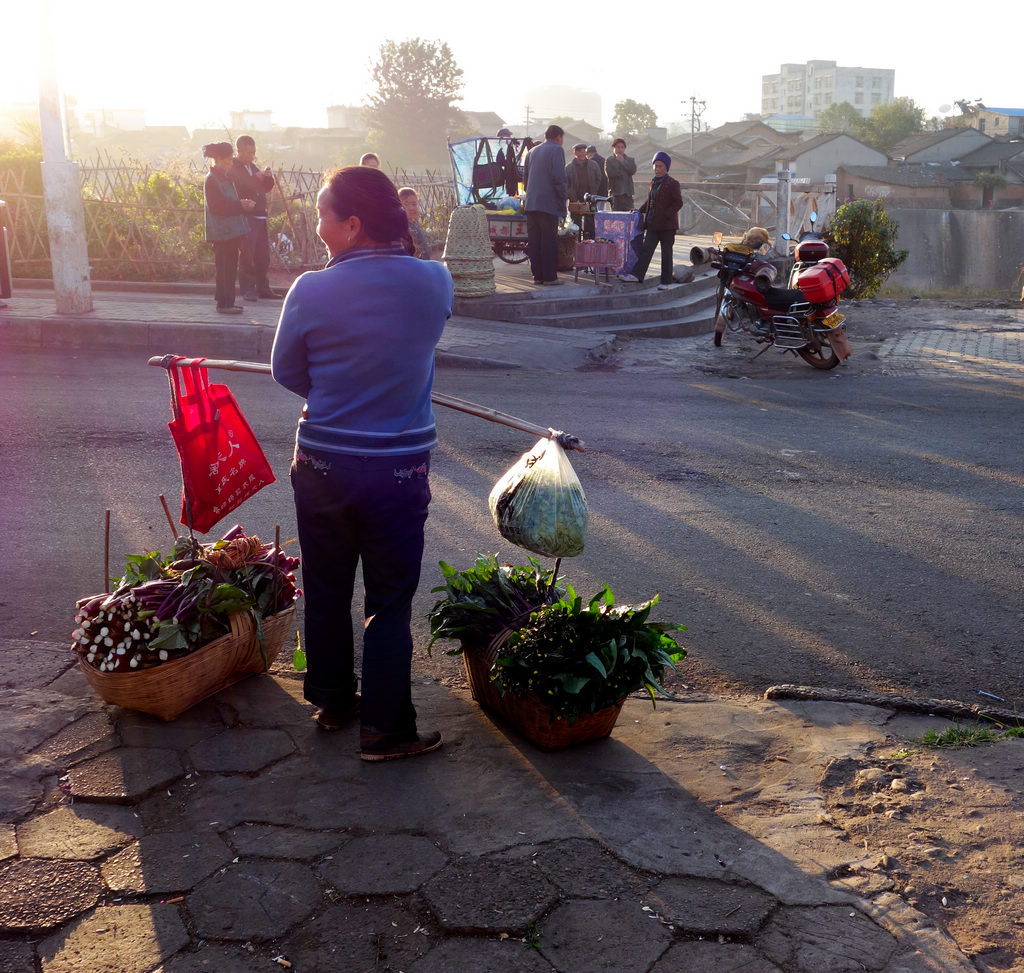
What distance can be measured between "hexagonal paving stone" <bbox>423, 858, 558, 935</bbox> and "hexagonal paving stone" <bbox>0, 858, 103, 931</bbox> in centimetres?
90

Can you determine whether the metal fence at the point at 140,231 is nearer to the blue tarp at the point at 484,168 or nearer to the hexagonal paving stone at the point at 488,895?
the blue tarp at the point at 484,168

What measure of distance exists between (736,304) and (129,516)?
7.58 m

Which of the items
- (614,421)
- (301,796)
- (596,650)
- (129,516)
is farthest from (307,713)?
(614,421)

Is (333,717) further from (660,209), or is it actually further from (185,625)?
(660,209)

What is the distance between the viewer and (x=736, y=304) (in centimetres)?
1114

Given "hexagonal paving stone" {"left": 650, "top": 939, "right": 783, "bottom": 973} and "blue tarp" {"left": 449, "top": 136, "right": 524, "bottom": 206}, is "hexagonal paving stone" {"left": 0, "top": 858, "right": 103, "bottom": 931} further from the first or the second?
"blue tarp" {"left": 449, "top": 136, "right": 524, "bottom": 206}

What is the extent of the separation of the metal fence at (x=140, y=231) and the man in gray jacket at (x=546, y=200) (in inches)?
150

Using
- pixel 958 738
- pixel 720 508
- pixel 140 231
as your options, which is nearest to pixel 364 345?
pixel 958 738

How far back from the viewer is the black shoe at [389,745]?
323cm

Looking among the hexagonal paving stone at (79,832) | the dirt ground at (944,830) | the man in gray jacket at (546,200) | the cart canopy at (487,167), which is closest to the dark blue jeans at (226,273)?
the man in gray jacket at (546,200)

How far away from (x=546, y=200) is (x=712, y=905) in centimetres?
1110

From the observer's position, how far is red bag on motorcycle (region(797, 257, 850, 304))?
10000mm

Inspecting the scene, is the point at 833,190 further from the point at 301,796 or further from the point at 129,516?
the point at 301,796

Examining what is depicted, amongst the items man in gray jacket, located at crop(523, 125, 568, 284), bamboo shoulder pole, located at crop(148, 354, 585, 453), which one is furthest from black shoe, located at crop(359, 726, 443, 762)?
man in gray jacket, located at crop(523, 125, 568, 284)
